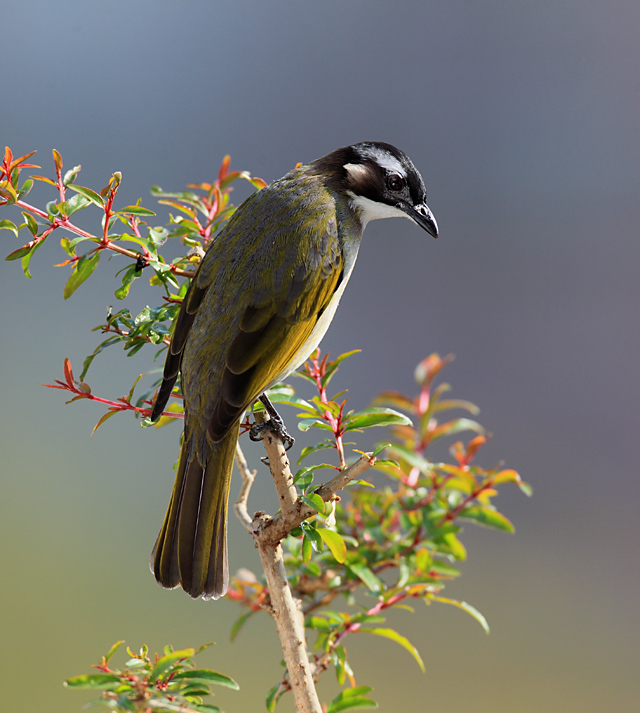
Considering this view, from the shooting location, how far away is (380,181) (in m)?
1.05

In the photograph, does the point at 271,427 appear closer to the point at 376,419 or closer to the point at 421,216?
the point at 376,419

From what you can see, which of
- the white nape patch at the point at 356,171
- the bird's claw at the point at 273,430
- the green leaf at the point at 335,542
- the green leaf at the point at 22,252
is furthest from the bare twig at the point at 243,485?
the white nape patch at the point at 356,171

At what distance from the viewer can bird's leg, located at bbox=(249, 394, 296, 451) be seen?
2.71 feet

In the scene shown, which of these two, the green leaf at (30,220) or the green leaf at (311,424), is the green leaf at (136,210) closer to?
the green leaf at (30,220)

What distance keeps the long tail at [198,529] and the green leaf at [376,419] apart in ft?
0.51

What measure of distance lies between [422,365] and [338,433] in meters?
0.15

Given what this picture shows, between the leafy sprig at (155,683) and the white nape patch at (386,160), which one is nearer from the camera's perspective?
the leafy sprig at (155,683)

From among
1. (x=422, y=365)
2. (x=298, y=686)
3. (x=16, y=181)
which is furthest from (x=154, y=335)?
(x=298, y=686)

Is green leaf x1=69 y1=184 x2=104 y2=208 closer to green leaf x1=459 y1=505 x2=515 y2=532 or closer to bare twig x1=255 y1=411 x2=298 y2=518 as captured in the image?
bare twig x1=255 y1=411 x2=298 y2=518

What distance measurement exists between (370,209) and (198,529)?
22.7 inches

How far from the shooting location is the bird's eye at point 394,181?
3.44 ft

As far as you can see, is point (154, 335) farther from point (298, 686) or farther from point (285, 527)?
point (298, 686)

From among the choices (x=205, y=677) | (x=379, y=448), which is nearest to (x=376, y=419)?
(x=379, y=448)

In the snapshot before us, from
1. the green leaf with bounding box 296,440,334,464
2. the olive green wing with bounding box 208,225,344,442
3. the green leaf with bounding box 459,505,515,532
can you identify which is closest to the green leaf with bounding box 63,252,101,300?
the olive green wing with bounding box 208,225,344,442
